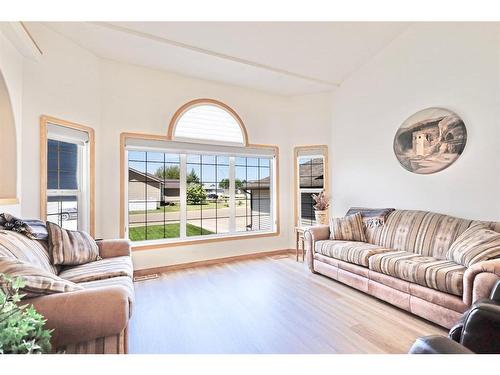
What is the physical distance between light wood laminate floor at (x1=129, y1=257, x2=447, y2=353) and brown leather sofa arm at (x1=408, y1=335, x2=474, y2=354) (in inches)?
42.9

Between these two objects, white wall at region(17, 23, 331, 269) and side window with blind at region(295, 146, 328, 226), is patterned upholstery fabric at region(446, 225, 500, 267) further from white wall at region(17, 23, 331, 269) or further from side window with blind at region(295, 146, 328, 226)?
white wall at region(17, 23, 331, 269)

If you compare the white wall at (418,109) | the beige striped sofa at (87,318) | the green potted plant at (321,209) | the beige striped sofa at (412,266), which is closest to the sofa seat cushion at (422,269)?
the beige striped sofa at (412,266)

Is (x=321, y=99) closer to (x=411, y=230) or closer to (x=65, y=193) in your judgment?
(x=411, y=230)

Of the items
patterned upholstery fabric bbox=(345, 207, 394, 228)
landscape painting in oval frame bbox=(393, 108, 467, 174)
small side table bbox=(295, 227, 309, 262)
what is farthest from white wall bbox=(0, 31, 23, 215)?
landscape painting in oval frame bbox=(393, 108, 467, 174)

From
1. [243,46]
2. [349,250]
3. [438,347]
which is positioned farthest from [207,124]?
[438,347]

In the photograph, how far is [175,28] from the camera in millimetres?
2838

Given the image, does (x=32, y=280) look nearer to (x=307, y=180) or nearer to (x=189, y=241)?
(x=189, y=241)

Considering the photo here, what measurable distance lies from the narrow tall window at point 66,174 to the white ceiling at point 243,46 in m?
1.14

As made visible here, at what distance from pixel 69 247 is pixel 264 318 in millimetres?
1924

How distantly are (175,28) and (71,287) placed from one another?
2.84 metres

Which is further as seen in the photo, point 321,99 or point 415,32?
point 321,99

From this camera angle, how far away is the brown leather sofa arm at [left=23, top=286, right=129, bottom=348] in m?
1.23
